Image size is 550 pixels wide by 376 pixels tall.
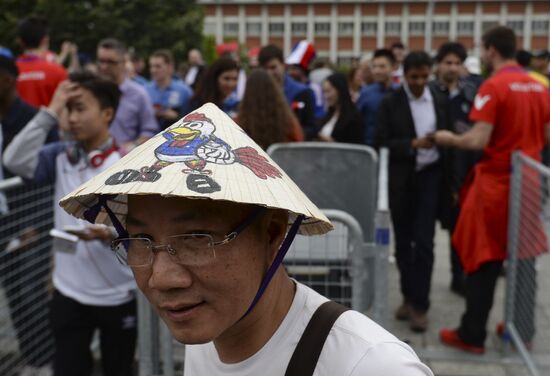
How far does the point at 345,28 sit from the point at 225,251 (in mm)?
78624

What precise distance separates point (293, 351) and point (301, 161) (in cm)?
281

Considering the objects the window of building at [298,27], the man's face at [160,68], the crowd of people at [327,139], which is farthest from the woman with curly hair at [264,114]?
the window of building at [298,27]

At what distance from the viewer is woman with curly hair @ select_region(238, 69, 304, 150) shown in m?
4.14

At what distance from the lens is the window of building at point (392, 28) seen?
249ft

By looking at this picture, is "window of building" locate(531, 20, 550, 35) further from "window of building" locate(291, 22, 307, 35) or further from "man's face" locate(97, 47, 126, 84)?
"man's face" locate(97, 47, 126, 84)

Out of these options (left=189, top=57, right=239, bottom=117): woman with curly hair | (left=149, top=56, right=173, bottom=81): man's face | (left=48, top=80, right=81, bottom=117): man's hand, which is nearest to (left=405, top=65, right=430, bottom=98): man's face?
(left=189, top=57, right=239, bottom=117): woman with curly hair

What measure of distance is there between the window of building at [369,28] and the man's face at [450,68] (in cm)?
7235

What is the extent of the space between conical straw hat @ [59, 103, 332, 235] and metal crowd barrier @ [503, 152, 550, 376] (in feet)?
9.59

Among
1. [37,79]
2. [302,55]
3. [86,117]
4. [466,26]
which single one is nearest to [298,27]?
[466,26]

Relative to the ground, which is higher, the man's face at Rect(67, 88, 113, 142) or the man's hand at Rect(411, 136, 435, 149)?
the man's face at Rect(67, 88, 113, 142)

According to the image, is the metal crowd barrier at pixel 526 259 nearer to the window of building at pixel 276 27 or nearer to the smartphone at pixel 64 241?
the smartphone at pixel 64 241

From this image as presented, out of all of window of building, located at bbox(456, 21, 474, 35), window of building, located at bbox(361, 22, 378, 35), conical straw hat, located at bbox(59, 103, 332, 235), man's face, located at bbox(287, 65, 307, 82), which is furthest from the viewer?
window of building, located at bbox(361, 22, 378, 35)

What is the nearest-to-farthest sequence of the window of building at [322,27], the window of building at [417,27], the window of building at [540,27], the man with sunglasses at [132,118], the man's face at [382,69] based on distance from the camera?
the man with sunglasses at [132,118]
the man's face at [382,69]
the window of building at [540,27]
the window of building at [417,27]
the window of building at [322,27]

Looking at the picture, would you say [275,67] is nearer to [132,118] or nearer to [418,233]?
[132,118]
